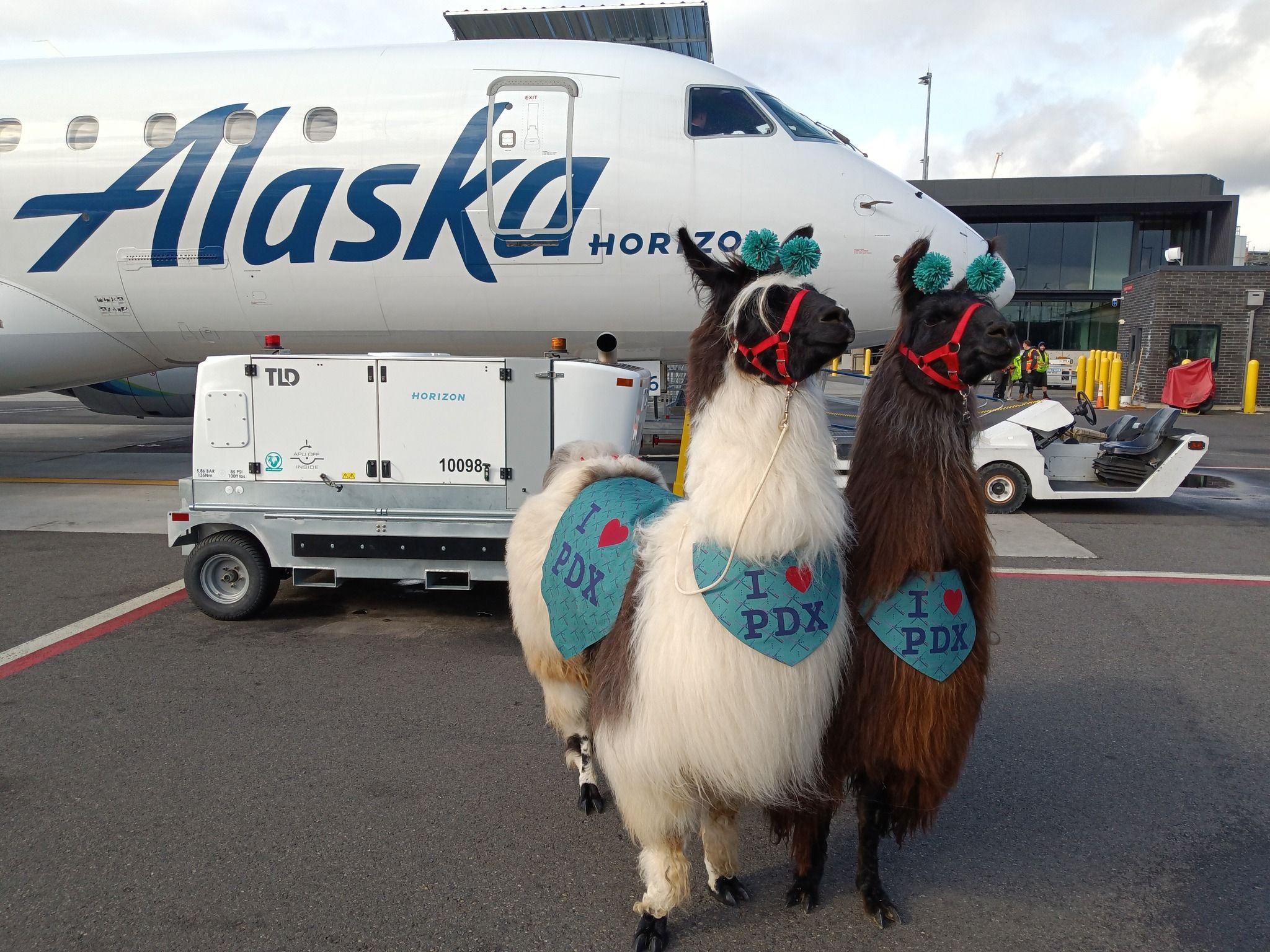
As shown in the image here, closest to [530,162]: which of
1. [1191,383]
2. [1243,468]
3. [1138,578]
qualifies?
[1138,578]

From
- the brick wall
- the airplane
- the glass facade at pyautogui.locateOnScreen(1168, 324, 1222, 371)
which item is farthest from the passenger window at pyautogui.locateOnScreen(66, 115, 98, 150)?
the glass facade at pyautogui.locateOnScreen(1168, 324, 1222, 371)

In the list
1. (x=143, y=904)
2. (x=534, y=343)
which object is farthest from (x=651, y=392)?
(x=143, y=904)

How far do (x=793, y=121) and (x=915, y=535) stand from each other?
23.5 feet

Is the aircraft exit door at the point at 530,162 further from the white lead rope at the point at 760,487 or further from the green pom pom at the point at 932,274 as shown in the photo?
the white lead rope at the point at 760,487

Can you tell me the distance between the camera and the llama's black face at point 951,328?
94.3 inches

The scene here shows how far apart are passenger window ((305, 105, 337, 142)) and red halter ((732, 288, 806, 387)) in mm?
7735

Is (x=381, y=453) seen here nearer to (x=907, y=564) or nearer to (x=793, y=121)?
(x=907, y=564)

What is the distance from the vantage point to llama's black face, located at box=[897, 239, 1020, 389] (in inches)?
94.3

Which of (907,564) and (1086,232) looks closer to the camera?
(907,564)

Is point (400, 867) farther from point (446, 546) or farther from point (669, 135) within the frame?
point (669, 135)

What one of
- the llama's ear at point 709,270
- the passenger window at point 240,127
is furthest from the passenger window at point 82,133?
the llama's ear at point 709,270

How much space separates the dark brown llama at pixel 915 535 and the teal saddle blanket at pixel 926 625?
0.02 m

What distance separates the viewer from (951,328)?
2457mm

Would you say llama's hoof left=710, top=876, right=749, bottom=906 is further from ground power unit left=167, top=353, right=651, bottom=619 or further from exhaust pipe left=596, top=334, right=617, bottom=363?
exhaust pipe left=596, top=334, right=617, bottom=363
